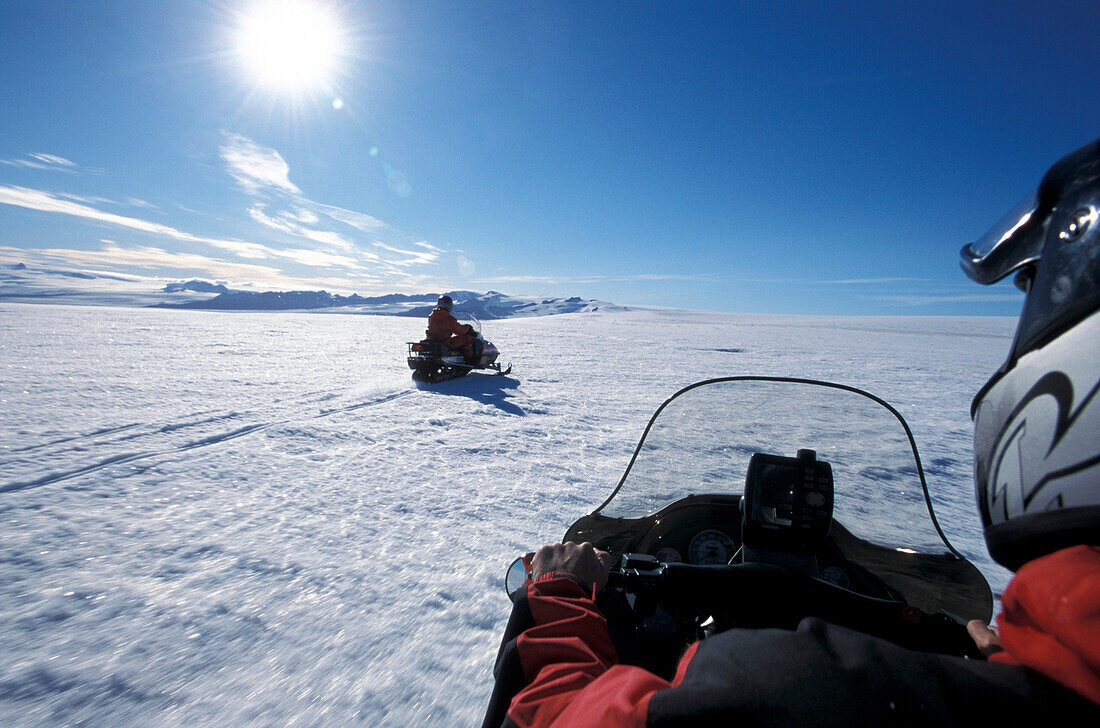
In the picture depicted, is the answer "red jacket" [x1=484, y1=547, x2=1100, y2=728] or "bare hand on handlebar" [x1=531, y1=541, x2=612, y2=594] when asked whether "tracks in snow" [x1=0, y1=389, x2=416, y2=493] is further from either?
"red jacket" [x1=484, y1=547, x2=1100, y2=728]

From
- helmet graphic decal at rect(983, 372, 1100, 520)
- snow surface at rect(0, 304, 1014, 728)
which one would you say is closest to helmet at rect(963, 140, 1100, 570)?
helmet graphic decal at rect(983, 372, 1100, 520)

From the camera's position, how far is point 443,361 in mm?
8070

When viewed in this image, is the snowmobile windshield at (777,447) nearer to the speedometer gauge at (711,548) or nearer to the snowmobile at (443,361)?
the speedometer gauge at (711,548)

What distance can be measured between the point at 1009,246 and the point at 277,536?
320cm

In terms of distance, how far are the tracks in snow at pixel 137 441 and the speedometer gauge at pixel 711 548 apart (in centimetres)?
405

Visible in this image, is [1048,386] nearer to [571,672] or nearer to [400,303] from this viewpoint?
[571,672]

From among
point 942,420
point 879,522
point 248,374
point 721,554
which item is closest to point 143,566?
point 721,554

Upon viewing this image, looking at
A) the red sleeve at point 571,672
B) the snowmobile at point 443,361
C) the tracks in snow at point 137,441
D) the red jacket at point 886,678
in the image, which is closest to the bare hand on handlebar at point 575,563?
the red sleeve at point 571,672

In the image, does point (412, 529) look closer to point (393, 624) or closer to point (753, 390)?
point (393, 624)

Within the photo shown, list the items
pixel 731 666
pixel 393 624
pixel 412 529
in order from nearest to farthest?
pixel 731 666 → pixel 393 624 → pixel 412 529

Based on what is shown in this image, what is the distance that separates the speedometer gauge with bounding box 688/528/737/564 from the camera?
168 cm

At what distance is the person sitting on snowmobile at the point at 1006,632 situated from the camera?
51 cm

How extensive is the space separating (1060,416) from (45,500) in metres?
4.45

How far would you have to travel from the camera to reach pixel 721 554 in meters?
1.69
